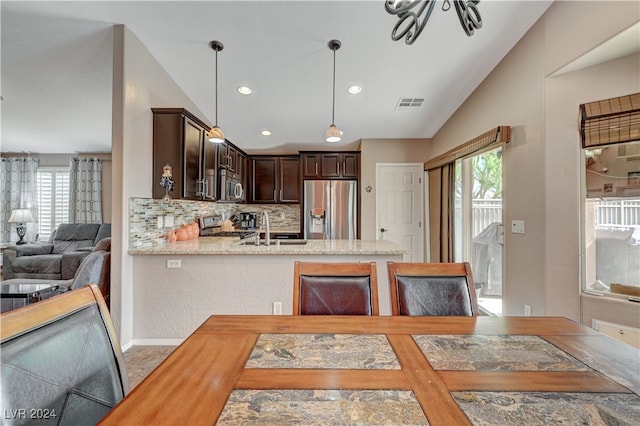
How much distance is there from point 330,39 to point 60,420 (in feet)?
9.35

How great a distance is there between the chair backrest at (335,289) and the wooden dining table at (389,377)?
271 mm

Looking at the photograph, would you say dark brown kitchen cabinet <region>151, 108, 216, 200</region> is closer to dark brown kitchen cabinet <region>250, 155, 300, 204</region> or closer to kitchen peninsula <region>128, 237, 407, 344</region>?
kitchen peninsula <region>128, 237, 407, 344</region>

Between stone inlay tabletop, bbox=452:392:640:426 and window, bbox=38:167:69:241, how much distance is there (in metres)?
7.38

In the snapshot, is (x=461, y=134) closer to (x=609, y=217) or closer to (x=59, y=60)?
(x=609, y=217)

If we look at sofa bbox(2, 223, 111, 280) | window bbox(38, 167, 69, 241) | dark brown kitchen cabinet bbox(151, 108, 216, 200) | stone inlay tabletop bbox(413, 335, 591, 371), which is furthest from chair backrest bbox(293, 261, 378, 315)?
window bbox(38, 167, 69, 241)

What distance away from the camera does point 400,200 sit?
468cm

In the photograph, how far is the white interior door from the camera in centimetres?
468

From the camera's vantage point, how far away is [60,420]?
704 mm

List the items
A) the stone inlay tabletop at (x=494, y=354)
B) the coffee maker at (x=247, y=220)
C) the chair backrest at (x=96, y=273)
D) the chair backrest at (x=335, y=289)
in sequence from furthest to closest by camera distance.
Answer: the coffee maker at (x=247, y=220) < the chair backrest at (x=96, y=273) < the chair backrest at (x=335, y=289) < the stone inlay tabletop at (x=494, y=354)

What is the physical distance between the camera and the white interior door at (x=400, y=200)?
15.3ft

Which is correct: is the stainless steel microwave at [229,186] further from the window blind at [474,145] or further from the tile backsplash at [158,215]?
the window blind at [474,145]

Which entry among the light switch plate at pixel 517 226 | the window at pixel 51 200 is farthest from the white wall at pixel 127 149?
the window at pixel 51 200

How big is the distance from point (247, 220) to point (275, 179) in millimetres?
975

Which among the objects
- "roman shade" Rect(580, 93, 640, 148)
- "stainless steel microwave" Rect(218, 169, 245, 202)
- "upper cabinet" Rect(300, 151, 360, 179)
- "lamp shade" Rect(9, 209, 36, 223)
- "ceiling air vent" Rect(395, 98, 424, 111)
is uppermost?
"ceiling air vent" Rect(395, 98, 424, 111)
